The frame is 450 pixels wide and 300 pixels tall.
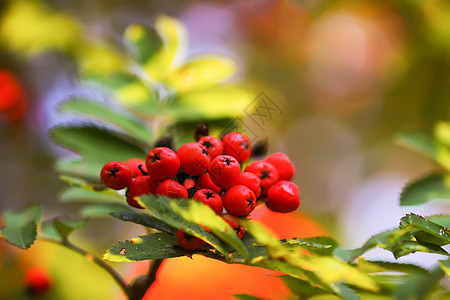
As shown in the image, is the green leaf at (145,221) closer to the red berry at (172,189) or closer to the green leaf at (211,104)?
the red berry at (172,189)

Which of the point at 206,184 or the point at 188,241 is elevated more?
the point at 206,184

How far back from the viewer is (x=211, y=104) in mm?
1217

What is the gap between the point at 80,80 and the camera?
127cm

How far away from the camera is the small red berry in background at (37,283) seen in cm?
136

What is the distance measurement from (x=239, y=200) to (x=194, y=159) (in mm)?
109

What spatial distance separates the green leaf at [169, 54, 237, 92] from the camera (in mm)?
1279

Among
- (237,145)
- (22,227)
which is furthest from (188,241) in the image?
(22,227)

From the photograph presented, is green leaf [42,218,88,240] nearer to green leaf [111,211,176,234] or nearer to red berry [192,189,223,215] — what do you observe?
green leaf [111,211,176,234]

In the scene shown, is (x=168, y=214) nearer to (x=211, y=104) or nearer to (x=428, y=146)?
(x=211, y=104)

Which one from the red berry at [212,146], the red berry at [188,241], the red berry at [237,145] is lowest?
the red berry at [188,241]

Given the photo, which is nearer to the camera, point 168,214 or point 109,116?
point 168,214

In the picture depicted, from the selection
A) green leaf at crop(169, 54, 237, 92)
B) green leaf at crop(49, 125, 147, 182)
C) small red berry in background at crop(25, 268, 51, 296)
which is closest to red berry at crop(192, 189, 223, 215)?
green leaf at crop(49, 125, 147, 182)

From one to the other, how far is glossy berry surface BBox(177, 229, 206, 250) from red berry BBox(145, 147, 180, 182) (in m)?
0.11

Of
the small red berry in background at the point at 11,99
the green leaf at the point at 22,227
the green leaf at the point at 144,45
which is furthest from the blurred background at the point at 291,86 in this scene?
the green leaf at the point at 22,227
